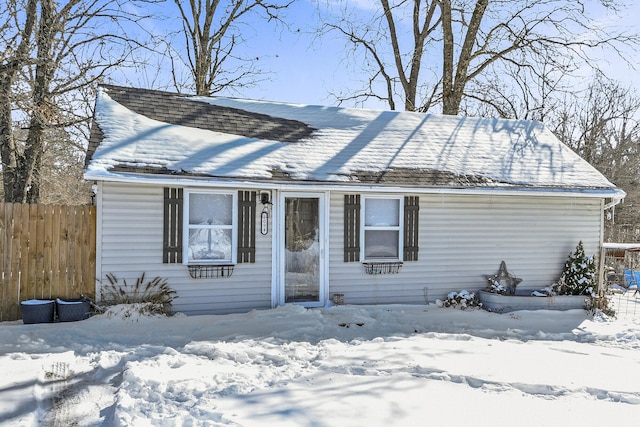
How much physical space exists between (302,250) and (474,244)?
3.65 meters

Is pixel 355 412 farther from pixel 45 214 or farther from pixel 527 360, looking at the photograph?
pixel 45 214

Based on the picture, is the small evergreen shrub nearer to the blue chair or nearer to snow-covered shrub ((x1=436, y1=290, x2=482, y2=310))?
snow-covered shrub ((x1=436, y1=290, x2=482, y2=310))

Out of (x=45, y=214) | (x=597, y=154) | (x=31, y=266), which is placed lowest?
(x=31, y=266)

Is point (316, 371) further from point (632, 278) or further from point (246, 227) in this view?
point (632, 278)

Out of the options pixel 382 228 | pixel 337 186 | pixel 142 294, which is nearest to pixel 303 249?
pixel 337 186

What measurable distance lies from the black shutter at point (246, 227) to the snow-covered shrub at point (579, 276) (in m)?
6.40

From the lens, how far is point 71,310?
752 cm

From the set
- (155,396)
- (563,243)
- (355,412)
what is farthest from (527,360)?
(563,243)

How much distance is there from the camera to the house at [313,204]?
826 centimetres

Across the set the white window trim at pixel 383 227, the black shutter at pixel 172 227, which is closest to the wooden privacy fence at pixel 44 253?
the black shutter at pixel 172 227

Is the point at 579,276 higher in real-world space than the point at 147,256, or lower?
lower

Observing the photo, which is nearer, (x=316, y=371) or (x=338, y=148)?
(x=316, y=371)

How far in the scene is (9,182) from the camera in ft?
42.0

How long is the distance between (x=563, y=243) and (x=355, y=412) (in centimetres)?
816
